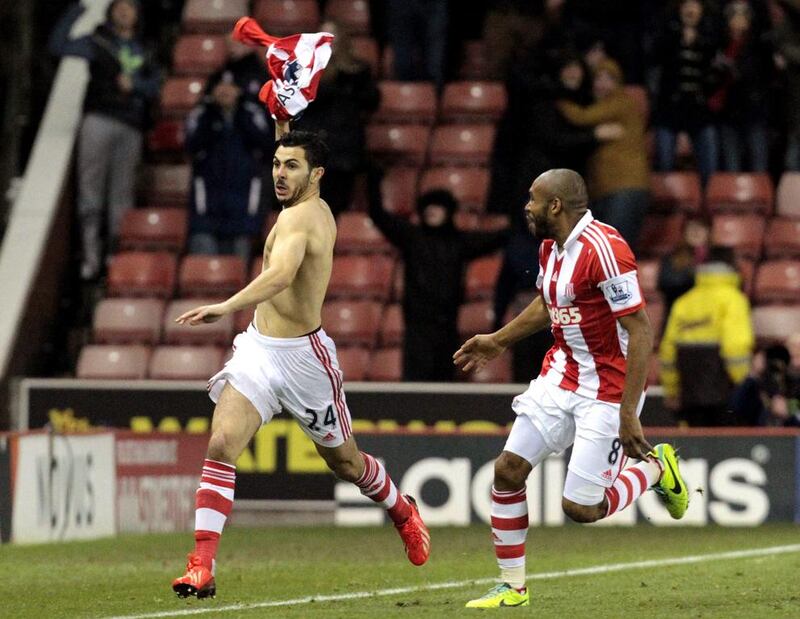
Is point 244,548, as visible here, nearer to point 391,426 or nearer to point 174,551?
point 174,551

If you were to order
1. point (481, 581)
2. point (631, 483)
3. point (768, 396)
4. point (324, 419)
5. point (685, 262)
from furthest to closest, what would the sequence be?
point (685, 262) → point (768, 396) → point (481, 581) → point (324, 419) → point (631, 483)

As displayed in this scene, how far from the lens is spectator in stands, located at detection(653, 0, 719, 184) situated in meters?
17.2

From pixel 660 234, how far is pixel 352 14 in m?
3.94

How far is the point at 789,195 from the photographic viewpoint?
17.8 m

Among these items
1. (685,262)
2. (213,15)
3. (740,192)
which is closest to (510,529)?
(685,262)

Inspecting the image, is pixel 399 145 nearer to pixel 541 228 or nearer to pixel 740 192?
pixel 740 192

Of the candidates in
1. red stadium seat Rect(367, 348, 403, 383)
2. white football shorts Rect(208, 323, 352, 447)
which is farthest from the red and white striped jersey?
red stadium seat Rect(367, 348, 403, 383)

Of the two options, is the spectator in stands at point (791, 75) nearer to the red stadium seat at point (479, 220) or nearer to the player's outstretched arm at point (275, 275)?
the red stadium seat at point (479, 220)

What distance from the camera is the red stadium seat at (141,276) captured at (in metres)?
18.0

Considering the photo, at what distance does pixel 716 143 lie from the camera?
17656 millimetres

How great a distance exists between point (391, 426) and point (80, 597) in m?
6.57

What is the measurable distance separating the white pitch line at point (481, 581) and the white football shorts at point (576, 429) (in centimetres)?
132

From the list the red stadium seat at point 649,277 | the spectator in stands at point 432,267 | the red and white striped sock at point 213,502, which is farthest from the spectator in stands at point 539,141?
the red and white striped sock at point 213,502

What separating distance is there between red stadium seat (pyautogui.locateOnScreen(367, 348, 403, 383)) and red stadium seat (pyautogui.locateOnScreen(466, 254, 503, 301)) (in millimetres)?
886
